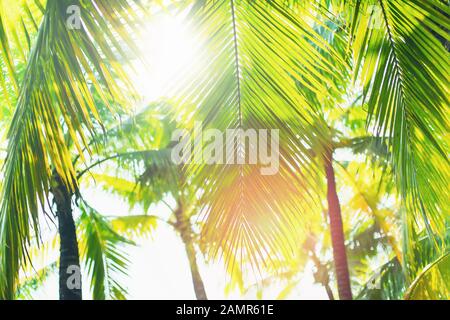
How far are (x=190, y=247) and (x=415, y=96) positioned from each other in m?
12.0

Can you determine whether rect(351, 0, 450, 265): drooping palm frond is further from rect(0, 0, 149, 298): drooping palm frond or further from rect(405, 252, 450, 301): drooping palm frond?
rect(405, 252, 450, 301): drooping palm frond

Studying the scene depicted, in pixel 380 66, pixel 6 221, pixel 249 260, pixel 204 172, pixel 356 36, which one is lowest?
pixel 249 260

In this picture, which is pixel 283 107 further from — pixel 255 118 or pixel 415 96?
pixel 415 96

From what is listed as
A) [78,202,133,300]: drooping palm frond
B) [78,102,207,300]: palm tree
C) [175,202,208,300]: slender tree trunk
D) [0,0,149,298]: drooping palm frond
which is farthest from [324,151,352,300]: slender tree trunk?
[0,0,149,298]: drooping palm frond

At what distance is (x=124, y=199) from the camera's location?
13.2 meters

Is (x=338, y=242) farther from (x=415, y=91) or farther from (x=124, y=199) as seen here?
(x=415, y=91)

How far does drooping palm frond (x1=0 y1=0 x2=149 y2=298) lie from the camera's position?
2.26 metres

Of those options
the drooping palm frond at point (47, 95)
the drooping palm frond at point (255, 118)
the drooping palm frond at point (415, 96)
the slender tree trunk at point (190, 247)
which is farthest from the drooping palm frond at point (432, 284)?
the slender tree trunk at point (190, 247)

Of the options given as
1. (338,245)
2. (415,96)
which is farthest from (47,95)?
(338,245)

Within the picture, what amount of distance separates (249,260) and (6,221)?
3.40 ft

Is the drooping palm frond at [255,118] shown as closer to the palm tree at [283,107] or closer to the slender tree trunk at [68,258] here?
the palm tree at [283,107]

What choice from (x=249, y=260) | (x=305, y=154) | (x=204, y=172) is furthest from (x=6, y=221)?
(x=305, y=154)

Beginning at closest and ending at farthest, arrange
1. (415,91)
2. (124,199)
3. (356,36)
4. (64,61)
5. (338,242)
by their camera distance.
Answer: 1. (64,61)
2. (415,91)
3. (356,36)
4. (338,242)
5. (124,199)

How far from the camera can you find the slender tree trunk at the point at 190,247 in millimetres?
13609
